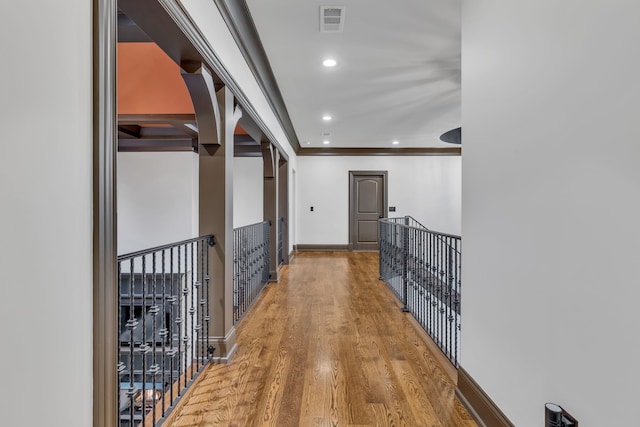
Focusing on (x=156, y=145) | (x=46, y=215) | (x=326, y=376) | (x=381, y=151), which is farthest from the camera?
(x=381, y=151)

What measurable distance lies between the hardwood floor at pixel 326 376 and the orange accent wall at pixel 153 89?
2523mm

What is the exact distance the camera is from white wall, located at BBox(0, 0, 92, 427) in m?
0.80

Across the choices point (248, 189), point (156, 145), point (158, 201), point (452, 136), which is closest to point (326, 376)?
point (158, 201)

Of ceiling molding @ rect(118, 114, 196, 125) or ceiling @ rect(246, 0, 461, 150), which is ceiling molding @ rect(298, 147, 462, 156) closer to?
ceiling @ rect(246, 0, 461, 150)

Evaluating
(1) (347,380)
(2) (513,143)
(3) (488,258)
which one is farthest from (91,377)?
(2) (513,143)

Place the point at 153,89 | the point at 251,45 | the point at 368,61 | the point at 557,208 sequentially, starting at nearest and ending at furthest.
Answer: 1. the point at 557,208
2. the point at 251,45
3. the point at 368,61
4. the point at 153,89

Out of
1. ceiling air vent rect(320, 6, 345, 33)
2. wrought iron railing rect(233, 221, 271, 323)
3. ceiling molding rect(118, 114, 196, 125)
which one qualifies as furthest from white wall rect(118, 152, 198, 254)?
ceiling air vent rect(320, 6, 345, 33)

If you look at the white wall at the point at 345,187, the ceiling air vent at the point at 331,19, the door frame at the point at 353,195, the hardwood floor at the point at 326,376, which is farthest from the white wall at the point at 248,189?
the ceiling air vent at the point at 331,19

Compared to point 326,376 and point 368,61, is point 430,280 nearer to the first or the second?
point 326,376

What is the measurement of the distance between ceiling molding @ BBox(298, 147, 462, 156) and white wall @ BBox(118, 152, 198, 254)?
3143 millimetres

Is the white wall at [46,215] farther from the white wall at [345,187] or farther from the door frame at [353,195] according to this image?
the door frame at [353,195]

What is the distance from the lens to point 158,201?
6043 millimetres

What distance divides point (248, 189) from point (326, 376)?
19.2 ft

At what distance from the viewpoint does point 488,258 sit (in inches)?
66.7
